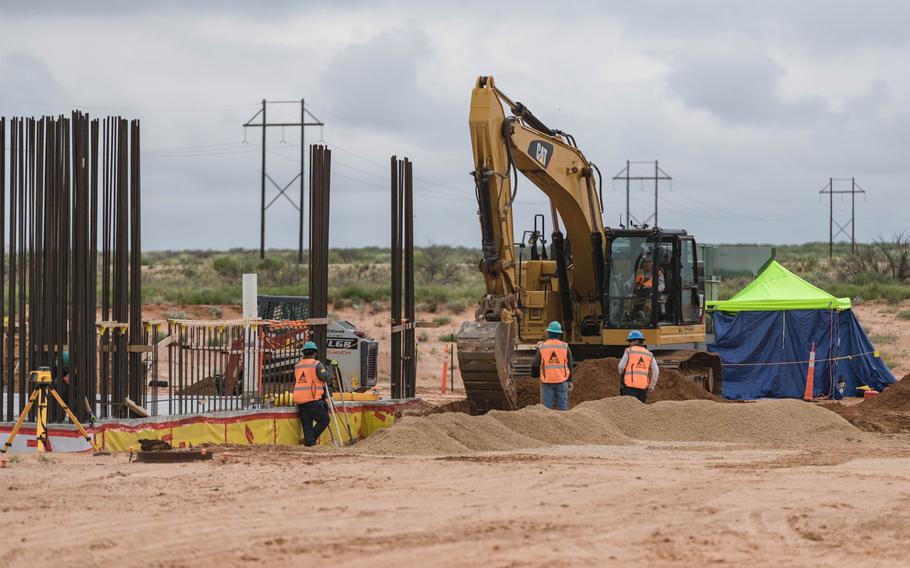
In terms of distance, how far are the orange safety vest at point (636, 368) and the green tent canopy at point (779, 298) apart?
962cm

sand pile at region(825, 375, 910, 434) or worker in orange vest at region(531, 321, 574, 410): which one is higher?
worker in orange vest at region(531, 321, 574, 410)

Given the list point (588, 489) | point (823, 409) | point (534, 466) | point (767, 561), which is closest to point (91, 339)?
point (534, 466)

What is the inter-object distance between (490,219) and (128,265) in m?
5.42

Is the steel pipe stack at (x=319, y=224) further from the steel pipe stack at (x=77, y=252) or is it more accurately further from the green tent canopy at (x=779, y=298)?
the green tent canopy at (x=779, y=298)

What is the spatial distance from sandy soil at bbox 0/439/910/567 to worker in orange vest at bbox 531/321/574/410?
3654 millimetres

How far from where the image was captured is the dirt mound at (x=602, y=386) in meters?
21.4

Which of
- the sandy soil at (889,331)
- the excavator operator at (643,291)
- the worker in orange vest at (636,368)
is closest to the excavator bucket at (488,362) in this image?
the worker in orange vest at (636,368)

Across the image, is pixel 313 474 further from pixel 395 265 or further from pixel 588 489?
pixel 395 265

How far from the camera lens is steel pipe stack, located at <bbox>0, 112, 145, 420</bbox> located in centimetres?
1485

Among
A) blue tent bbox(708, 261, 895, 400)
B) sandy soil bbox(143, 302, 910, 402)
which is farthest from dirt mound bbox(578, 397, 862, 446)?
sandy soil bbox(143, 302, 910, 402)

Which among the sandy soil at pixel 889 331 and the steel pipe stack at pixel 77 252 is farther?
the sandy soil at pixel 889 331

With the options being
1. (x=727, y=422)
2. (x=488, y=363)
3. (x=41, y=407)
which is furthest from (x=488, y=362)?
(x=41, y=407)

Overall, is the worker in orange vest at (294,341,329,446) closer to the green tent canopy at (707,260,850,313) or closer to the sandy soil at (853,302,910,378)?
the green tent canopy at (707,260,850,313)

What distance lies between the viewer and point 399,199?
19.2 meters
